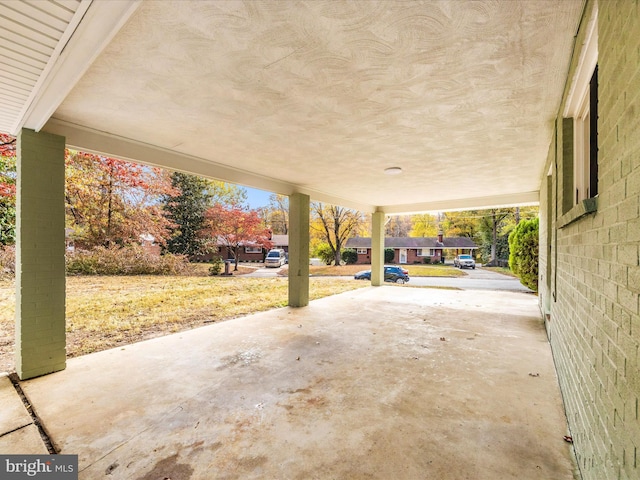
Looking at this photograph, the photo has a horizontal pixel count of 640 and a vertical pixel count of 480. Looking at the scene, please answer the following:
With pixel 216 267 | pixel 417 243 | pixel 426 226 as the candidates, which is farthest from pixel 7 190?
pixel 426 226

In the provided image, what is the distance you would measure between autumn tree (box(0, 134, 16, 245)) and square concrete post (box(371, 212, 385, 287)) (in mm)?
10233

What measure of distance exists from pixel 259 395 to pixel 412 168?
4636 millimetres

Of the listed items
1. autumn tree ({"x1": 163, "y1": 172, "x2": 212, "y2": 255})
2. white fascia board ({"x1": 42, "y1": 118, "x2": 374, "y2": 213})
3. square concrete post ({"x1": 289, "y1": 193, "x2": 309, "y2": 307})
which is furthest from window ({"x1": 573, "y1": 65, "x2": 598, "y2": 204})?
autumn tree ({"x1": 163, "y1": 172, "x2": 212, "y2": 255})

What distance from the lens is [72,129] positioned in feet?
11.7

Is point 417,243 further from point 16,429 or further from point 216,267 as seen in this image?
point 16,429

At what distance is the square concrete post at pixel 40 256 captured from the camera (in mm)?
3236

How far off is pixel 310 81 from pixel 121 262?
12206 mm

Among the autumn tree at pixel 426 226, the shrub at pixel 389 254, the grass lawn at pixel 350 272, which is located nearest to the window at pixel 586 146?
the grass lawn at pixel 350 272

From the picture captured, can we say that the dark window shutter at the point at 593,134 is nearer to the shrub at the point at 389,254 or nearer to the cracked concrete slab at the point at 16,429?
the cracked concrete slab at the point at 16,429

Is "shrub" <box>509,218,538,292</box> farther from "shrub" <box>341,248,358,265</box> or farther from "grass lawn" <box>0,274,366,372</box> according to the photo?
"shrub" <box>341,248,358,265</box>

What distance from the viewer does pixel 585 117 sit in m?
2.51

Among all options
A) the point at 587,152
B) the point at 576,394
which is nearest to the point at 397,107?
the point at 587,152

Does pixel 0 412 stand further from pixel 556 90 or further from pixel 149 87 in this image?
pixel 556 90

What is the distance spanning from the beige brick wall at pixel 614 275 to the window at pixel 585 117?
10.3 inches
